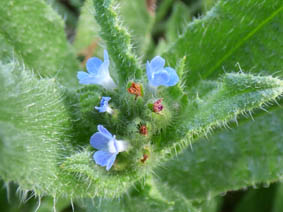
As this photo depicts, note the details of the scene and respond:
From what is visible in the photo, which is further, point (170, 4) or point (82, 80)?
point (170, 4)

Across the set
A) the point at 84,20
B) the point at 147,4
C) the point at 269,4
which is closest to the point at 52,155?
the point at 269,4

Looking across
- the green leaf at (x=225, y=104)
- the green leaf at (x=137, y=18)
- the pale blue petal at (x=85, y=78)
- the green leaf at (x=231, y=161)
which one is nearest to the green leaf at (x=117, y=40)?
the pale blue petal at (x=85, y=78)

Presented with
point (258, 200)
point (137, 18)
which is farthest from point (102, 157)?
point (137, 18)

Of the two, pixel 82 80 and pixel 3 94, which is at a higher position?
pixel 82 80

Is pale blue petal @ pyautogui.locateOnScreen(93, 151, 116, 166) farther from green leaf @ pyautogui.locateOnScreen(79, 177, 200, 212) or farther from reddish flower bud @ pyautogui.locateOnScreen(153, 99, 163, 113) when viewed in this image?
green leaf @ pyautogui.locateOnScreen(79, 177, 200, 212)

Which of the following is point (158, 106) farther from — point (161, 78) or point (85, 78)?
point (85, 78)

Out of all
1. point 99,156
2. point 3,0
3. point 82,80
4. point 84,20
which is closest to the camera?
point 99,156

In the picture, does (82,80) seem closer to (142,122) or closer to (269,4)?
(142,122)
